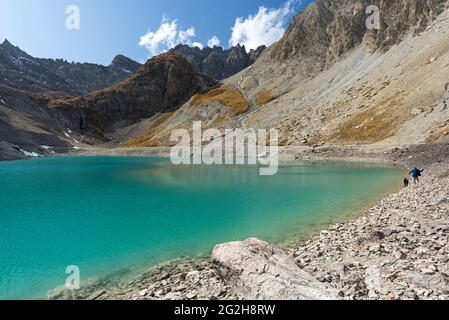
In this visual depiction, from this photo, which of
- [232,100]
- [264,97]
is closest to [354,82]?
[264,97]

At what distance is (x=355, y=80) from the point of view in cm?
12244

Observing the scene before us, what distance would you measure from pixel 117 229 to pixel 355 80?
115457 mm

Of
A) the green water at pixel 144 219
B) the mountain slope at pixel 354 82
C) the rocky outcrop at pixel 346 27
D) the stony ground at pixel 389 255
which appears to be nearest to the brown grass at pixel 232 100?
the mountain slope at pixel 354 82

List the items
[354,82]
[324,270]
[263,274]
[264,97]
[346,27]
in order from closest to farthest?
[263,274], [324,270], [354,82], [346,27], [264,97]

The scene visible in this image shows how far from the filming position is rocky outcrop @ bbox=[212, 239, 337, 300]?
1145cm

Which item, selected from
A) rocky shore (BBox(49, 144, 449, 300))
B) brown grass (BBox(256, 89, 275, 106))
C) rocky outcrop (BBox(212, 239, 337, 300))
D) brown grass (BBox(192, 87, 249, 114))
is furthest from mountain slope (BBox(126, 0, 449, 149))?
rocky outcrop (BBox(212, 239, 337, 300))

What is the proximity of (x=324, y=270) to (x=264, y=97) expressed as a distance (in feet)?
520

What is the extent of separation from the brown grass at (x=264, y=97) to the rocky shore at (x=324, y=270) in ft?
471

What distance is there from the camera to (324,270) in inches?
570

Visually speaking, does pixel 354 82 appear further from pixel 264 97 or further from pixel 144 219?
pixel 144 219

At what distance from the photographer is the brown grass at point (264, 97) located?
162 m

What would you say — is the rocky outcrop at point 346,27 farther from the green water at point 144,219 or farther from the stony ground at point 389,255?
the stony ground at point 389,255

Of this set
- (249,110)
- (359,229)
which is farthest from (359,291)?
(249,110)
